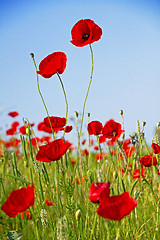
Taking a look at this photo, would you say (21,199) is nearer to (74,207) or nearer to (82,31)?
(74,207)

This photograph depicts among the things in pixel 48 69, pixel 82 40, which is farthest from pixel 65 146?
pixel 82 40

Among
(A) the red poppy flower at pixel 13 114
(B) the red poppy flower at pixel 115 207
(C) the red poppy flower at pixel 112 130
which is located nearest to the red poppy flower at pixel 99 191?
(B) the red poppy flower at pixel 115 207

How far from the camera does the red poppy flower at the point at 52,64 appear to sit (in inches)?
41.8

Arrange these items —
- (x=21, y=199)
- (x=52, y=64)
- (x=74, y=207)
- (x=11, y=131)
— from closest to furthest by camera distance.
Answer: (x=21, y=199)
(x=52, y=64)
(x=74, y=207)
(x=11, y=131)

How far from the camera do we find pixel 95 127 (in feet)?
4.49

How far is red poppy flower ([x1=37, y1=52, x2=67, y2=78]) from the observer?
1062mm

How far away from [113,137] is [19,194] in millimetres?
571

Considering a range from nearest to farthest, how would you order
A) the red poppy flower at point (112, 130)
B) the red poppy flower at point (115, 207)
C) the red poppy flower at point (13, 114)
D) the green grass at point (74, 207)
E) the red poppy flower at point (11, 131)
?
the red poppy flower at point (115, 207), the green grass at point (74, 207), the red poppy flower at point (112, 130), the red poppy flower at point (11, 131), the red poppy flower at point (13, 114)

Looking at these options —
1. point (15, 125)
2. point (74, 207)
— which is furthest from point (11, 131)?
point (74, 207)

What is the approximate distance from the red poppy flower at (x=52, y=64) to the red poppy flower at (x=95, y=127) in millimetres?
348

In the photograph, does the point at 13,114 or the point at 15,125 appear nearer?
the point at 15,125

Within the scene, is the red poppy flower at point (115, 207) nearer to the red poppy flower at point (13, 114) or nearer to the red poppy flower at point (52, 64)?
the red poppy flower at point (52, 64)

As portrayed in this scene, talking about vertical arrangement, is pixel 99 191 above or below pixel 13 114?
below

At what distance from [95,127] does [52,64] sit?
16.0 inches
